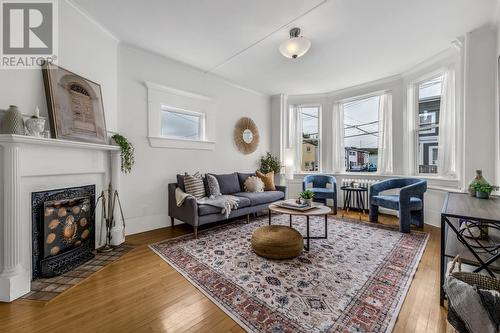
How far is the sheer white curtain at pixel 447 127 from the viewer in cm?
347

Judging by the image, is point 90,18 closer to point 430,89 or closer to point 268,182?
point 268,182

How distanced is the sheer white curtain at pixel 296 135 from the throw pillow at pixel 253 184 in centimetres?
160

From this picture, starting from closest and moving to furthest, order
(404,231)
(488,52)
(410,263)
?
1. (410,263)
2. (488,52)
3. (404,231)

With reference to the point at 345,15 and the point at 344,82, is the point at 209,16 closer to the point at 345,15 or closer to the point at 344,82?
the point at 345,15

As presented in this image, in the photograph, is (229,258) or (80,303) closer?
(80,303)

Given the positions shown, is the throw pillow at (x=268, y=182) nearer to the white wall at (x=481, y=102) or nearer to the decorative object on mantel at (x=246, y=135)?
the decorative object on mantel at (x=246, y=135)

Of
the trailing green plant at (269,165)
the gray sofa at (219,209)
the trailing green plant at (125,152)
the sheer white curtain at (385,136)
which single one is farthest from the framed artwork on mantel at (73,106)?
the sheer white curtain at (385,136)

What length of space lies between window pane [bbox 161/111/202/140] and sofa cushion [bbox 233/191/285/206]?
1441 mm

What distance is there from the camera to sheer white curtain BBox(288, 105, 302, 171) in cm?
569

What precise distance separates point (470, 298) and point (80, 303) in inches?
98.8

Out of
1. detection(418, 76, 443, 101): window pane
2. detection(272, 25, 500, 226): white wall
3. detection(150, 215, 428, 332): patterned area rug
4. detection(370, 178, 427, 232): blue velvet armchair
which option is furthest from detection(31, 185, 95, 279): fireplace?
detection(418, 76, 443, 101): window pane

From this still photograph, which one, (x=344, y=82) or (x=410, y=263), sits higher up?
(x=344, y=82)

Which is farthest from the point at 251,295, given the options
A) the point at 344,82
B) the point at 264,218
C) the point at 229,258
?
Result: the point at 344,82

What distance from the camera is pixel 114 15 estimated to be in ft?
8.44
